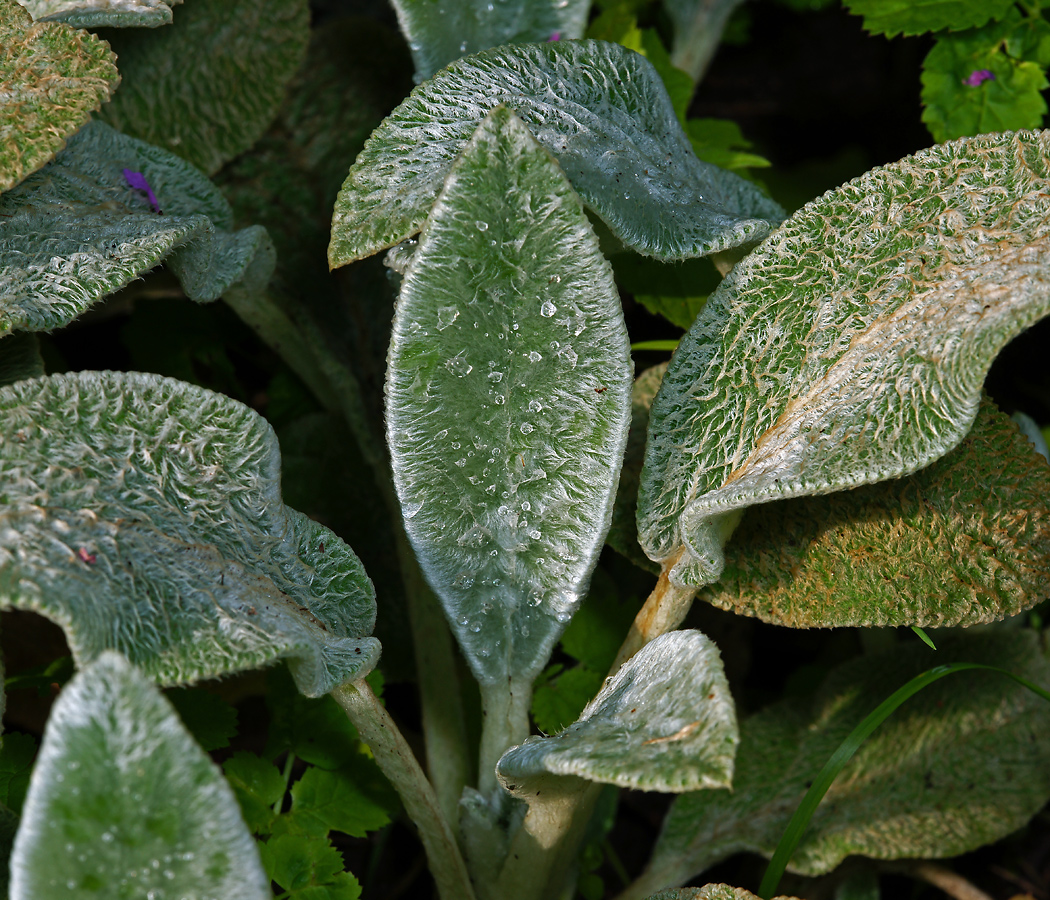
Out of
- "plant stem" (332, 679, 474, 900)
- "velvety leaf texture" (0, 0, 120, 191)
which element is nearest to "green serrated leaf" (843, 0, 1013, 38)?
"velvety leaf texture" (0, 0, 120, 191)

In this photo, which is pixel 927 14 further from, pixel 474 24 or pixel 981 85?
pixel 474 24

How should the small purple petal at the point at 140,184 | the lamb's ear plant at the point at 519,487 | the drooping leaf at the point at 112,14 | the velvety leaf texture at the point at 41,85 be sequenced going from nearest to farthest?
the lamb's ear plant at the point at 519,487, the velvety leaf texture at the point at 41,85, the drooping leaf at the point at 112,14, the small purple petal at the point at 140,184

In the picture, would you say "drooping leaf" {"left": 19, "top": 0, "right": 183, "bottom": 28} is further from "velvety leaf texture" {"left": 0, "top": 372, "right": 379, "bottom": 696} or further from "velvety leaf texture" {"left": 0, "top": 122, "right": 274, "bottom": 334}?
"velvety leaf texture" {"left": 0, "top": 372, "right": 379, "bottom": 696}

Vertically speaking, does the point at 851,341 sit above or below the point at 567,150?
below

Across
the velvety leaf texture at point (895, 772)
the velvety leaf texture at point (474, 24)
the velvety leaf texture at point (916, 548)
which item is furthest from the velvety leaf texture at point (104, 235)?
the velvety leaf texture at point (895, 772)

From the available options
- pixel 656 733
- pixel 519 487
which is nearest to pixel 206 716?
pixel 519 487

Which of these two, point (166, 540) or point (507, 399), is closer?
point (166, 540)

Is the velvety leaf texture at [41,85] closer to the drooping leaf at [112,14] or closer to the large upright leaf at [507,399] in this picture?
the drooping leaf at [112,14]
